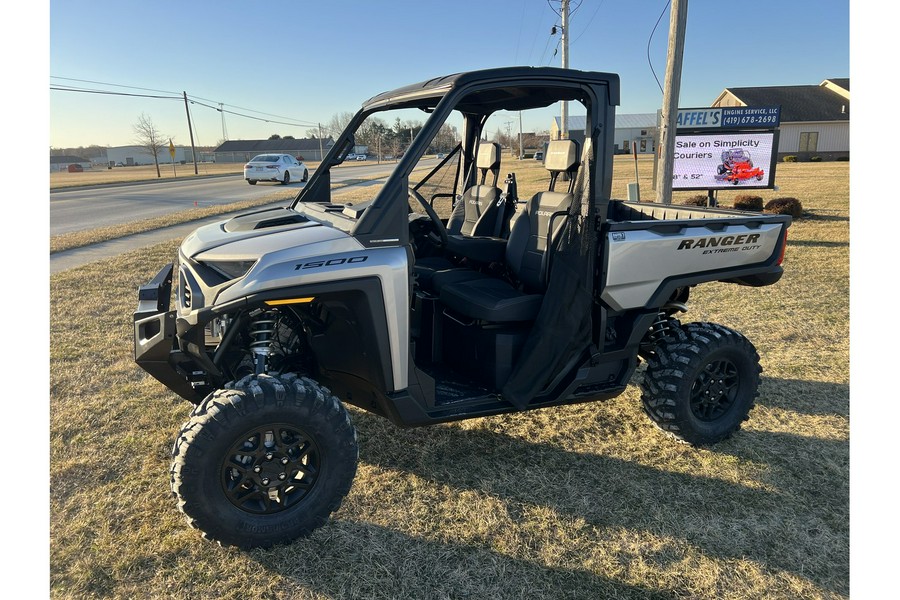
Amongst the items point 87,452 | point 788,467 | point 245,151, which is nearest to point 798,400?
point 788,467

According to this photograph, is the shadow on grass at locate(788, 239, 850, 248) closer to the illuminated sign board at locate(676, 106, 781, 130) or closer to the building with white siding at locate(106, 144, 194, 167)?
the illuminated sign board at locate(676, 106, 781, 130)

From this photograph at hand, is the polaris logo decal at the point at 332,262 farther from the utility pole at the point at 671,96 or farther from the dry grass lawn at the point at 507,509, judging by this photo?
the utility pole at the point at 671,96

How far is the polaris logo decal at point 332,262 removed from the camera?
2753mm

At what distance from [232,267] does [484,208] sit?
2.32 meters

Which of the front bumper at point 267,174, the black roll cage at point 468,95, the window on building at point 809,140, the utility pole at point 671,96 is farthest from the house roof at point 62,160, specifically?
the black roll cage at point 468,95

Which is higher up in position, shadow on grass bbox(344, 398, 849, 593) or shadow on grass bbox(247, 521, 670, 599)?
shadow on grass bbox(344, 398, 849, 593)

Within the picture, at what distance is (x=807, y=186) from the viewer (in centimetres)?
2173

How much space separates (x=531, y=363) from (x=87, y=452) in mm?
2824

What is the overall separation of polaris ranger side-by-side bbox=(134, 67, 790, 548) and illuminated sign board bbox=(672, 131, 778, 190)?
9237 mm

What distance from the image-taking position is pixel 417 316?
3678 millimetres

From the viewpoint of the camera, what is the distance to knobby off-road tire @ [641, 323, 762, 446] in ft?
12.0

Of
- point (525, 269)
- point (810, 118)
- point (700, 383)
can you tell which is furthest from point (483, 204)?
point (810, 118)

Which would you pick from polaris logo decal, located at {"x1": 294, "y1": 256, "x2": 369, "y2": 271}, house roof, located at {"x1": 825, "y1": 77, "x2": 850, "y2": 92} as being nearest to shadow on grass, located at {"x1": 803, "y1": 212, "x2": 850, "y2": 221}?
polaris logo decal, located at {"x1": 294, "y1": 256, "x2": 369, "y2": 271}

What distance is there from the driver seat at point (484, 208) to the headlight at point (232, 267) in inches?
69.1
